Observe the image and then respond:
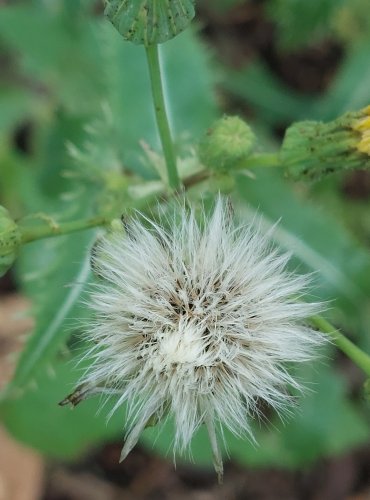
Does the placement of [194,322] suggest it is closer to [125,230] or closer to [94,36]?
[125,230]

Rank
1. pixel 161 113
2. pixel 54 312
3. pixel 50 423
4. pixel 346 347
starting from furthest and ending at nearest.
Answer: pixel 50 423
pixel 54 312
pixel 161 113
pixel 346 347

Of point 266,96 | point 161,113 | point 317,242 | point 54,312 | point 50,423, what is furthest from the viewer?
point 266,96

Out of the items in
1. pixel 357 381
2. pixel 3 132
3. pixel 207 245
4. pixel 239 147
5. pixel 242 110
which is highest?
pixel 242 110

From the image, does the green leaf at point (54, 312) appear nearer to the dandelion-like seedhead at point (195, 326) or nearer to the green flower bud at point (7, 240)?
the green flower bud at point (7, 240)

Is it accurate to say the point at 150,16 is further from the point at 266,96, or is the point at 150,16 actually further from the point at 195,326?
the point at 266,96

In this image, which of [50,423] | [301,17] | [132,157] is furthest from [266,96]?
[50,423]

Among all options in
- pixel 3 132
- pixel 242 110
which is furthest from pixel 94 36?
pixel 242 110
